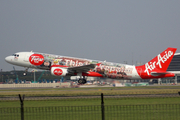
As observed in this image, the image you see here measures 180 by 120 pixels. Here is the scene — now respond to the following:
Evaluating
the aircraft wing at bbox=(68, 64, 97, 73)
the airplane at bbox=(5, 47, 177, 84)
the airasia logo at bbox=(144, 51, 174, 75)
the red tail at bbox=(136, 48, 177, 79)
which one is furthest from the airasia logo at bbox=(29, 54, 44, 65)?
the airasia logo at bbox=(144, 51, 174, 75)

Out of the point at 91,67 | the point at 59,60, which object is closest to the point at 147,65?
the point at 91,67

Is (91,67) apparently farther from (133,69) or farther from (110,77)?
(133,69)

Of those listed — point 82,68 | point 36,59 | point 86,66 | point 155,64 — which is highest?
point 36,59

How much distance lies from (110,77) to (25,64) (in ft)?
47.5

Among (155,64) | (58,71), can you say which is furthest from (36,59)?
(155,64)

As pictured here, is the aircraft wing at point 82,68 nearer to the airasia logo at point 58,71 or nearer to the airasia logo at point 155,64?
the airasia logo at point 58,71

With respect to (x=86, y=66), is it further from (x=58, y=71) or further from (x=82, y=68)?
(x=58, y=71)

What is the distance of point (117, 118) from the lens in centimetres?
1327

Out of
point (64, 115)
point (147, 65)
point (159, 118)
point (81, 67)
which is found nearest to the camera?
point (159, 118)

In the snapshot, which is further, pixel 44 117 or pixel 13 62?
pixel 13 62

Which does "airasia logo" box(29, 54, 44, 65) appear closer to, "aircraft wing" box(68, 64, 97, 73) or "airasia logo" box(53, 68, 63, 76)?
"airasia logo" box(53, 68, 63, 76)

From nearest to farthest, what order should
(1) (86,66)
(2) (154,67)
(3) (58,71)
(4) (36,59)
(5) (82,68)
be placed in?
(3) (58,71), (4) (36,59), (1) (86,66), (5) (82,68), (2) (154,67)

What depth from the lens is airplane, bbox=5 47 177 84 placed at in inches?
1706

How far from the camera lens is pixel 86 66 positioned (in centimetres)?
4338
